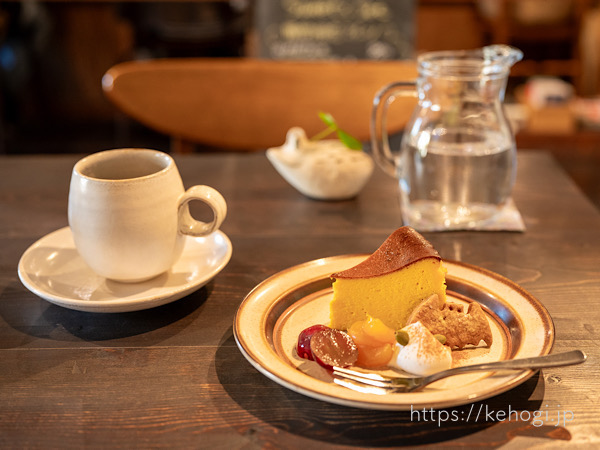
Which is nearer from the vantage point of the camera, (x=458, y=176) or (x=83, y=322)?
(x=83, y=322)

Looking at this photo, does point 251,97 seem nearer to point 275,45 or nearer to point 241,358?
point 275,45

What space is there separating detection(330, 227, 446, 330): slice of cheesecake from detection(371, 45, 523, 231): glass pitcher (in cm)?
30

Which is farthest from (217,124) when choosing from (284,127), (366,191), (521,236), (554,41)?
(554,41)

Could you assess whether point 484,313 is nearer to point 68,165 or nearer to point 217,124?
point 68,165

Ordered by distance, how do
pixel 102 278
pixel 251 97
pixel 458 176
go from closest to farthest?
pixel 102 278, pixel 458 176, pixel 251 97

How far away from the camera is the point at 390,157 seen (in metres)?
1.12

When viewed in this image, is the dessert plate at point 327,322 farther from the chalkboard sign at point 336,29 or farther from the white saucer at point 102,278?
the chalkboard sign at point 336,29

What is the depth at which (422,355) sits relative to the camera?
0.62 meters

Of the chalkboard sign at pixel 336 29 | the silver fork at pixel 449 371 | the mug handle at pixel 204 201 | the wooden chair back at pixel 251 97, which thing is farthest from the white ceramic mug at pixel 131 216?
the chalkboard sign at pixel 336 29

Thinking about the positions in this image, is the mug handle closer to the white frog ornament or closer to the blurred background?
the white frog ornament

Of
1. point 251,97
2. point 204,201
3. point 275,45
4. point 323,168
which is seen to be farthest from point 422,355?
point 275,45

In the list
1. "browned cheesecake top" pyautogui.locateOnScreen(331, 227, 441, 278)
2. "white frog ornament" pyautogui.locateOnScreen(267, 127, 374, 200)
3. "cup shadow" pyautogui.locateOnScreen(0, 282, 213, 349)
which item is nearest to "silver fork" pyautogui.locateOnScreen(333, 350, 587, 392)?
"browned cheesecake top" pyautogui.locateOnScreen(331, 227, 441, 278)

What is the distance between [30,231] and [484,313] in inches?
27.7

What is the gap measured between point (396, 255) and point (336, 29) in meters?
2.02
